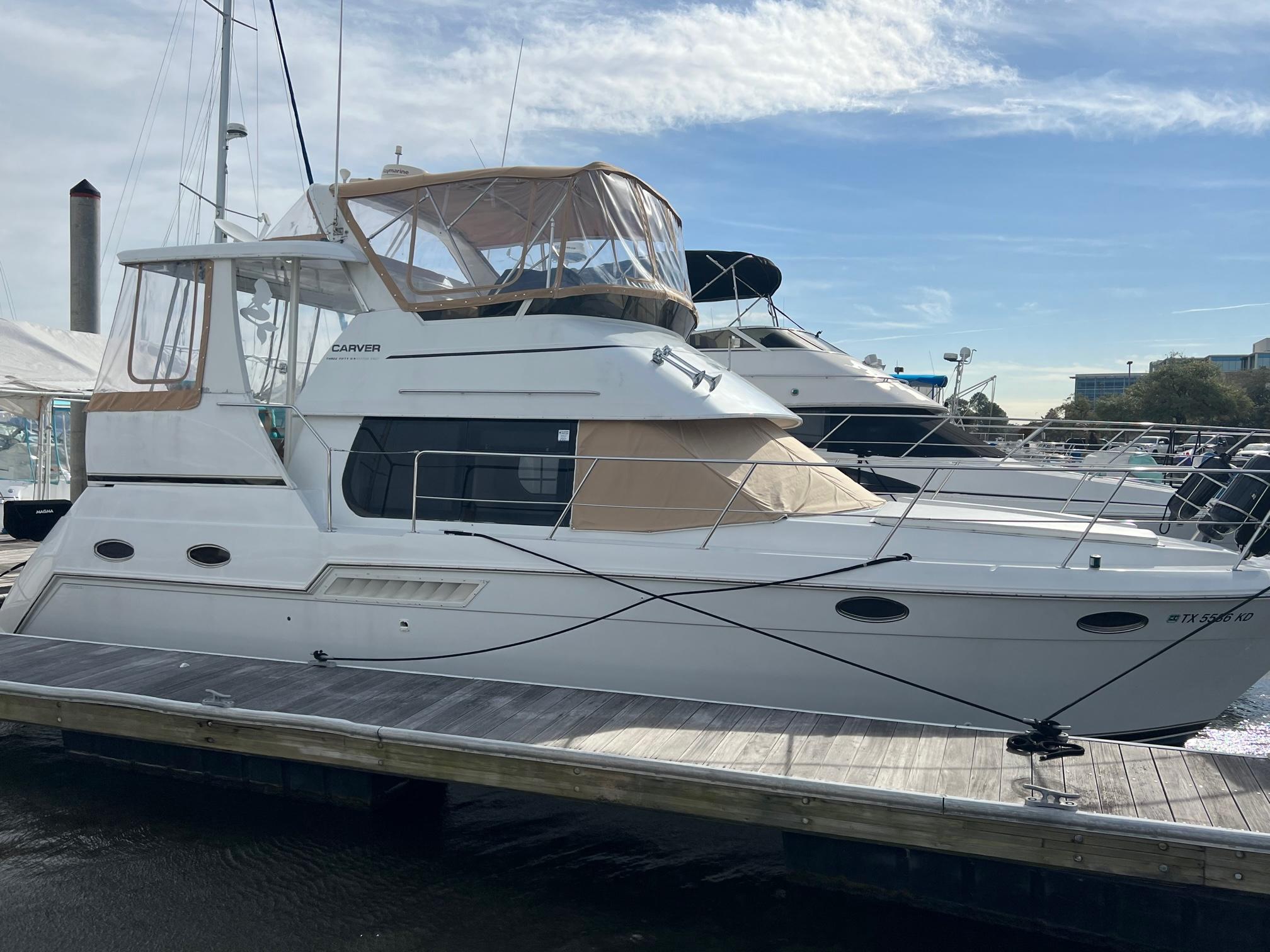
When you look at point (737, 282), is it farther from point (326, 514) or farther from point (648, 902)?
point (648, 902)

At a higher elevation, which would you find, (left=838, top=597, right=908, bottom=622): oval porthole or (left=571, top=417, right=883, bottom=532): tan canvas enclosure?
(left=571, top=417, right=883, bottom=532): tan canvas enclosure

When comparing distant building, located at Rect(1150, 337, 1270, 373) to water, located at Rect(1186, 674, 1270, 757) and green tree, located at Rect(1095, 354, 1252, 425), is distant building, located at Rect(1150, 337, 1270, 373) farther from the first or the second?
water, located at Rect(1186, 674, 1270, 757)

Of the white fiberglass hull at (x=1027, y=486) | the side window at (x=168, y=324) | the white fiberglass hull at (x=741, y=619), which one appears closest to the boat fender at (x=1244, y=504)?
the white fiberglass hull at (x=741, y=619)

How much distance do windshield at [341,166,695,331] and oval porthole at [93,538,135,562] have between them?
2616 mm

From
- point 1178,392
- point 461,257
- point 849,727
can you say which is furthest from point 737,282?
point 1178,392

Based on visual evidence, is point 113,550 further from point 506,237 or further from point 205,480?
point 506,237

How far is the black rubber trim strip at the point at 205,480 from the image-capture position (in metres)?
6.28

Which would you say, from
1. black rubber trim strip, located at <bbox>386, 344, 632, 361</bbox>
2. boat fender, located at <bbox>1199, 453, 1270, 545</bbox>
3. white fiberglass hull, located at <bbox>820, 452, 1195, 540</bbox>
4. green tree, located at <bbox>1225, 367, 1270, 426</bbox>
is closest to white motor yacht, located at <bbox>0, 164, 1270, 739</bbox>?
black rubber trim strip, located at <bbox>386, 344, 632, 361</bbox>

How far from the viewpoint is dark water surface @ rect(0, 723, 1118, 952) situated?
4441mm

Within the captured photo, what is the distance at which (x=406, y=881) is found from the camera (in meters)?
4.94

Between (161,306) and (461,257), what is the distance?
231 cm

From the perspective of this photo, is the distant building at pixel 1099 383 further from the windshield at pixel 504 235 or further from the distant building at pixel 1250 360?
the windshield at pixel 504 235

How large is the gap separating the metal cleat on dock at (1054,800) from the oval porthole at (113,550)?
5888mm

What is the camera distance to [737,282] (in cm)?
1477
